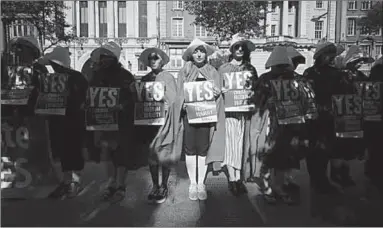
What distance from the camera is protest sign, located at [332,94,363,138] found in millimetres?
4082

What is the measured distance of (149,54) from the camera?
409cm

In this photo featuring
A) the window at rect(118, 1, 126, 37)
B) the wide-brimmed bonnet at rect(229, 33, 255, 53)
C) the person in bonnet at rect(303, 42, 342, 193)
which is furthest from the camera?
the window at rect(118, 1, 126, 37)

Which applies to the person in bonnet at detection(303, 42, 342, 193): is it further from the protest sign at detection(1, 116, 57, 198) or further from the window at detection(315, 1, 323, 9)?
the protest sign at detection(1, 116, 57, 198)

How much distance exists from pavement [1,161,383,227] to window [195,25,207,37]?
1.81m

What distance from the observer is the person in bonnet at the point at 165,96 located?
13.1 feet

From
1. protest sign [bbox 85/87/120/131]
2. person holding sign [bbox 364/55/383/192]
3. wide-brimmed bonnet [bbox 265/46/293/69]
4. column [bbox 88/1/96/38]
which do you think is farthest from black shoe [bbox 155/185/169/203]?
person holding sign [bbox 364/55/383/192]

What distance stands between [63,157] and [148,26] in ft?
5.84

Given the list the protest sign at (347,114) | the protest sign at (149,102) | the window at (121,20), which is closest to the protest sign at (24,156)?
the protest sign at (149,102)

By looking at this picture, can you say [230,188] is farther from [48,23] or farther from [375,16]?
[48,23]

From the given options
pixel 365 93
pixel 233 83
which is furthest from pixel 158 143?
pixel 365 93

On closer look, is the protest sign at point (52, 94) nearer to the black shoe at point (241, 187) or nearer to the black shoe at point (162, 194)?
the black shoe at point (162, 194)

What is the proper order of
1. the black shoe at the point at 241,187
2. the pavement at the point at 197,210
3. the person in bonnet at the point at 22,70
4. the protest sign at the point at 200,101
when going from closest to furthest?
the pavement at the point at 197,210
the protest sign at the point at 200,101
the person in bonnet at the point at 22,70
the black shoe at the point at 241,187

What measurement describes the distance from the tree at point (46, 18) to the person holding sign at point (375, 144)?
3542 millimetres

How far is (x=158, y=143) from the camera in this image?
407 centimetres
